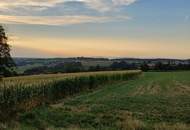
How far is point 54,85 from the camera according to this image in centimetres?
3762

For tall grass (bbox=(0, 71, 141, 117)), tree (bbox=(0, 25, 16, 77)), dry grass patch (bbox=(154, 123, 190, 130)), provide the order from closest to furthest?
1. dry grass patch (bbox=(154, 123, 190, 130))
2. tall grass (bbox=(0, 71, 141, 117))
3. tree (bbox=(0, 25, 16, 77))

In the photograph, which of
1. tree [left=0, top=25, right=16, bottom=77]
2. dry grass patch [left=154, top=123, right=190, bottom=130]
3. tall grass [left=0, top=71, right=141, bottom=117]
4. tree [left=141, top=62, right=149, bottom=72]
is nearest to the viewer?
dry grass patch [left=154, top=123, right=190, bottom=130]

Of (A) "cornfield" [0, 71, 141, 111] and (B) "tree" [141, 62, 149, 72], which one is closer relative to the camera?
(A) "cornfield" [0, 71, 141, 111]

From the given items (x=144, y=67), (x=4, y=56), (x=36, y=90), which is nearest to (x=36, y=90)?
(x=36, y=90)

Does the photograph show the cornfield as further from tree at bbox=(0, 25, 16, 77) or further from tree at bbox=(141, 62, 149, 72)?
tree at bbox=(141, 62, 149, 72)

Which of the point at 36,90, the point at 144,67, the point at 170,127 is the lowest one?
the point at 144,67

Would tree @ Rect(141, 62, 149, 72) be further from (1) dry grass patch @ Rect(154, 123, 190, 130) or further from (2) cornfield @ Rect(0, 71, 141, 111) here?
(1) dry grass patch @ Rect(154, 123, 190, 130)

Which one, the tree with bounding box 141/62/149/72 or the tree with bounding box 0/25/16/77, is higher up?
the tree with bounding box 0/25/16/77

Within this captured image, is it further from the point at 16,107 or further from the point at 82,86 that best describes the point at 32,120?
the point at 82,86

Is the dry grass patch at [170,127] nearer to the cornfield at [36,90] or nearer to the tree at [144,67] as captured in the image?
the cornfield at [36,90]

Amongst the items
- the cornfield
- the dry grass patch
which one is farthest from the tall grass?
the dry grass patch

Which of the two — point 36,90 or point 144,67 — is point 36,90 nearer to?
point 36,90

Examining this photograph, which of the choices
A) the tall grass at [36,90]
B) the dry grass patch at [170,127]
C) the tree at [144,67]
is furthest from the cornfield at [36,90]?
the tree at [144,67]

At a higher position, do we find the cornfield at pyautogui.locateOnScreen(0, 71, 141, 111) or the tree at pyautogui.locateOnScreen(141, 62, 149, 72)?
the cornfield at pyautogui.locateOnScreen(0, 71, 141, 111)
